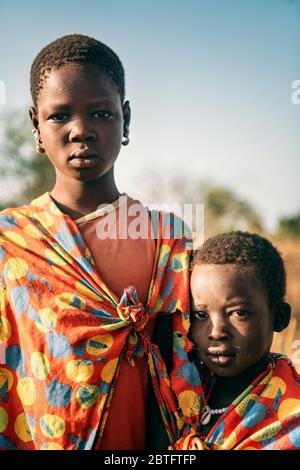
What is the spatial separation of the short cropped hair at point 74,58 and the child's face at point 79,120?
0.03 m

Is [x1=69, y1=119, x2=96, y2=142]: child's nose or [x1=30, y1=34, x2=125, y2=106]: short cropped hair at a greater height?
[x1=30, y1=34, x2=125, y2=106]: short cropped hair

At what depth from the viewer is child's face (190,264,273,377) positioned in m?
1.79

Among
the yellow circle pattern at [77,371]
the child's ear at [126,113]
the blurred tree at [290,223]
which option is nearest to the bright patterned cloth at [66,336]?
the yellow circle pattern at [77,371]

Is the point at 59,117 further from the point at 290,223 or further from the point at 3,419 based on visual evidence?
the point at 290,223

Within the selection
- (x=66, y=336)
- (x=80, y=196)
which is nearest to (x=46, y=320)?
(x=66, y=336)

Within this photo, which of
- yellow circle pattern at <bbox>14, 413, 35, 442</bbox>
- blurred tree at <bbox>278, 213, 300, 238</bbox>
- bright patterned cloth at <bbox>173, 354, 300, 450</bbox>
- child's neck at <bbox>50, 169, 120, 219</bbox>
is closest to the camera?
bright patterned cloth at <bbox>173, 354, 300, 450</bbox>

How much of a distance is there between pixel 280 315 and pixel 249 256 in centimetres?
24

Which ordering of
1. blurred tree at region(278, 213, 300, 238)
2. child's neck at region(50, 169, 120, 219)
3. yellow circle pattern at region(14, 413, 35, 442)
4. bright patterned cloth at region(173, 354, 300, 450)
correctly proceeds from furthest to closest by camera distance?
1. blurred tree at region(278, 213, 300, 238)
2. child's neck at region(50, 169, 120, 219)
3. yellow circle pattern at region(14, 413, 35, 442)
4. bright patterned cloth at region(173, 354, 300, 450)

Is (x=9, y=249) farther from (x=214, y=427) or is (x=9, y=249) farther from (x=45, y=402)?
(x=214, y=427)

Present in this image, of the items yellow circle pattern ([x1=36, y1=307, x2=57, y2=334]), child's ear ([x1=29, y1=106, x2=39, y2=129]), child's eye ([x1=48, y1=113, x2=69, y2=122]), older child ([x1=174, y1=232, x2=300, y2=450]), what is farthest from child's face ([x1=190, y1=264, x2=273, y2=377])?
child's ear ([x1=29, y1=106, x2=39, y2=129])

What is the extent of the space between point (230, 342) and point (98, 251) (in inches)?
20.8

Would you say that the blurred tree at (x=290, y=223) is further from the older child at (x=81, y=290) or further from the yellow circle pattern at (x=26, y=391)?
the yellow circle pattern at (x=26, y=391)

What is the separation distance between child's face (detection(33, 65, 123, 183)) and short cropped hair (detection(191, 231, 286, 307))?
1.46ft

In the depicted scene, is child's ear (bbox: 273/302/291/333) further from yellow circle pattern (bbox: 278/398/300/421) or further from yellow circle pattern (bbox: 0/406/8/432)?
yellow circle pattern (bbox: 0/406/8/432)
